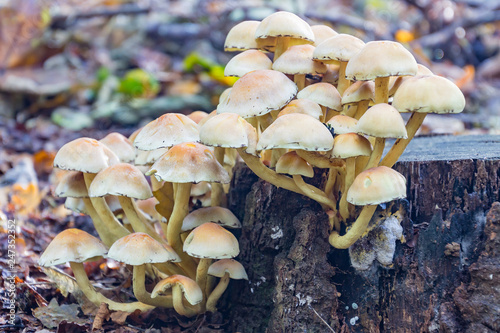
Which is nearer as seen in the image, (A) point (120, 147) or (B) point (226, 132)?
(B) point (226, 132)

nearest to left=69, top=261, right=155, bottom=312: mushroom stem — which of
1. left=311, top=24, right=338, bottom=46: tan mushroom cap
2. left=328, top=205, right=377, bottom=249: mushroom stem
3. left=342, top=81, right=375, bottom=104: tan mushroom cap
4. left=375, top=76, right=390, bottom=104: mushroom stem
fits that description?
left=328, top=205, right=377, bottom=249: mushroom stem

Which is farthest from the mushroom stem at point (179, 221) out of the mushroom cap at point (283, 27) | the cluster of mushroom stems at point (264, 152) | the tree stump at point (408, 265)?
the mushroom cap at point (283, 27)

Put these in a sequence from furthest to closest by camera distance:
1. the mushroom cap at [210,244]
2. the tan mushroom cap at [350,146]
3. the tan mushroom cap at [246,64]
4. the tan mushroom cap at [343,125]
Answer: the tan mushroom cap at [246,64] → the mushroom cap at [210,244] → the tan mushroom cap at [343,125] → the tan mushroom cap at [350,146]

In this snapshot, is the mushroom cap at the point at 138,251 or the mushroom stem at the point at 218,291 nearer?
the mushroom cap at the point at 138,251

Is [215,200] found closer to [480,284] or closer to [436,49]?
[480,284]

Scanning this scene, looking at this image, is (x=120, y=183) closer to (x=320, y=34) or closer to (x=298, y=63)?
(x=298, y=63)

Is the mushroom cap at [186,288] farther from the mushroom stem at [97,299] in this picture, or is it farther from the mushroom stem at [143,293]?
the mushroom stem at [97,299]

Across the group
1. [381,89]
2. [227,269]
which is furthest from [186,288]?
[381,89]
